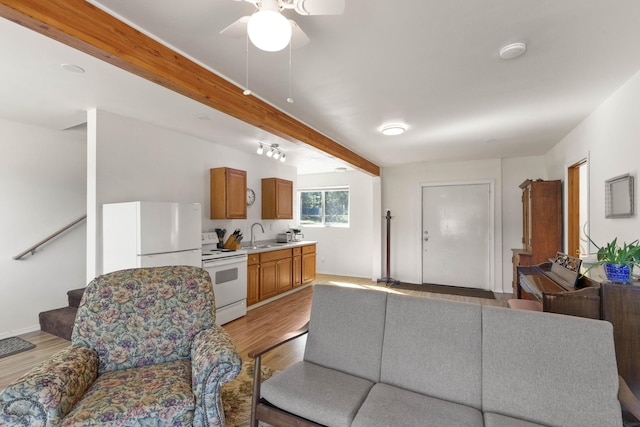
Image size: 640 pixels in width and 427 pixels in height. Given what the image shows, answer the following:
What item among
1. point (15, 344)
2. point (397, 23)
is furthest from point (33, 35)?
point (15, 344)

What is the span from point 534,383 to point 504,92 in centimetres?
223

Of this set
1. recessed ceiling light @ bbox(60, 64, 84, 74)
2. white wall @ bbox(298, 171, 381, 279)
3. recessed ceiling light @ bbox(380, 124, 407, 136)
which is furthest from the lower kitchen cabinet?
recessed ceiling light @ bbox(60, 64, 84, 74)

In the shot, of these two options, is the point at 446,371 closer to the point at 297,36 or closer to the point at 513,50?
the point at 297,36

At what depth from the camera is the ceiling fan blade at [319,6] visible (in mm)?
1212

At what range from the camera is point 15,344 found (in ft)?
10.1

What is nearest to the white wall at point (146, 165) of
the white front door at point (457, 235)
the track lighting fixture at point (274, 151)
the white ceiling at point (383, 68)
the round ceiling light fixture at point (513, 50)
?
the white ceiling at point (383, 68)

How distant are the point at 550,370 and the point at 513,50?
1.82m

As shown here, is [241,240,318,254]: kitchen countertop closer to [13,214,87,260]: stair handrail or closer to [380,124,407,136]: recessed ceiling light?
[13,214,87,260]: stair handrail

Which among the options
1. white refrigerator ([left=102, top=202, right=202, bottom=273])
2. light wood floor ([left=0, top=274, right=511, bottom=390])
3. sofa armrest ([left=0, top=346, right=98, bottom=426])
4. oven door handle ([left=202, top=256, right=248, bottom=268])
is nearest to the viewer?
sofa armrest ([left=0, top=346, right=98, bottom=426])

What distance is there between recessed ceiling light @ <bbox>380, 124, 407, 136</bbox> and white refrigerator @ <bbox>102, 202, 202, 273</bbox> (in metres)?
2.42

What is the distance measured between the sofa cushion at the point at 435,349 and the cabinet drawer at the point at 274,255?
9.82 feet

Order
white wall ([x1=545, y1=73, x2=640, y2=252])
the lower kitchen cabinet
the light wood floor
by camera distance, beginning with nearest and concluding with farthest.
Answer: white wall ([x1=545, y1=73, x2=640, y2=252]) → the light wood floor → the lower kitchen cabinet

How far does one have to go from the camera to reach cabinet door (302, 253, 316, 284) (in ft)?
18.2

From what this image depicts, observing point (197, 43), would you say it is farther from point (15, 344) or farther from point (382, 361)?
point (15, 344)
